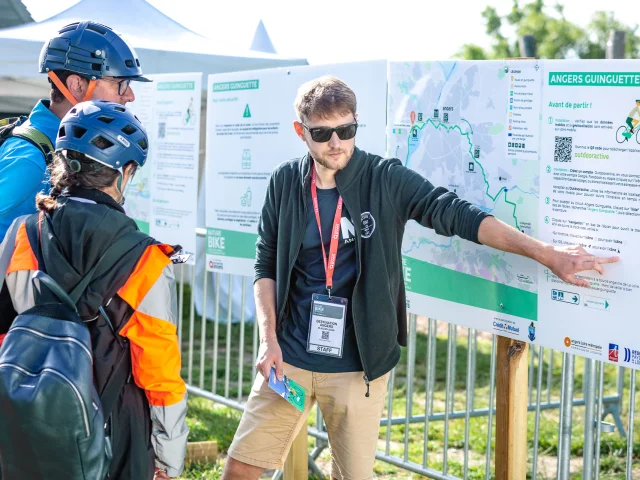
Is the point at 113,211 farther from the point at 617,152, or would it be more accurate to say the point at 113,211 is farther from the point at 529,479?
the point at 529,479

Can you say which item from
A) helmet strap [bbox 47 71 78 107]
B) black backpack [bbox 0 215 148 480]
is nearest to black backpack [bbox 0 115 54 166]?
helmet strap [bbox 47 71 78 107]

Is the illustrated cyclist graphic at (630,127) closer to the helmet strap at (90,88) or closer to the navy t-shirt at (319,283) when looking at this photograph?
the navy t-shirt at (319,283)

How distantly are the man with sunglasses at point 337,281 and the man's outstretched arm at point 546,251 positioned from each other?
10 centimetres

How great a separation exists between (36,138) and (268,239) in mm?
1070

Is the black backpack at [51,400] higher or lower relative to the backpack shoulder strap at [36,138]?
lower

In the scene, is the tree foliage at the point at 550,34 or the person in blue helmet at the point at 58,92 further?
the tree foliage at the point at 550,34

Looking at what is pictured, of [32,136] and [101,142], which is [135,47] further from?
[101,142]

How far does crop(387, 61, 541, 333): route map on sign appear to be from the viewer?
11.4 feet

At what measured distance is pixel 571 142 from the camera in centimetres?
327

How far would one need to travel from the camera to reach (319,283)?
3.54 m

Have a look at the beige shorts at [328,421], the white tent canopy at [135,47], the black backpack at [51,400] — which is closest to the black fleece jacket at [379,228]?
the beige shorts at [328,421]

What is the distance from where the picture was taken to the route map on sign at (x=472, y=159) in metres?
3.47

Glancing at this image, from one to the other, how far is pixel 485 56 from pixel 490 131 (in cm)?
4553

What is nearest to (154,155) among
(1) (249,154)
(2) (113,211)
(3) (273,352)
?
(1) (249,154)
